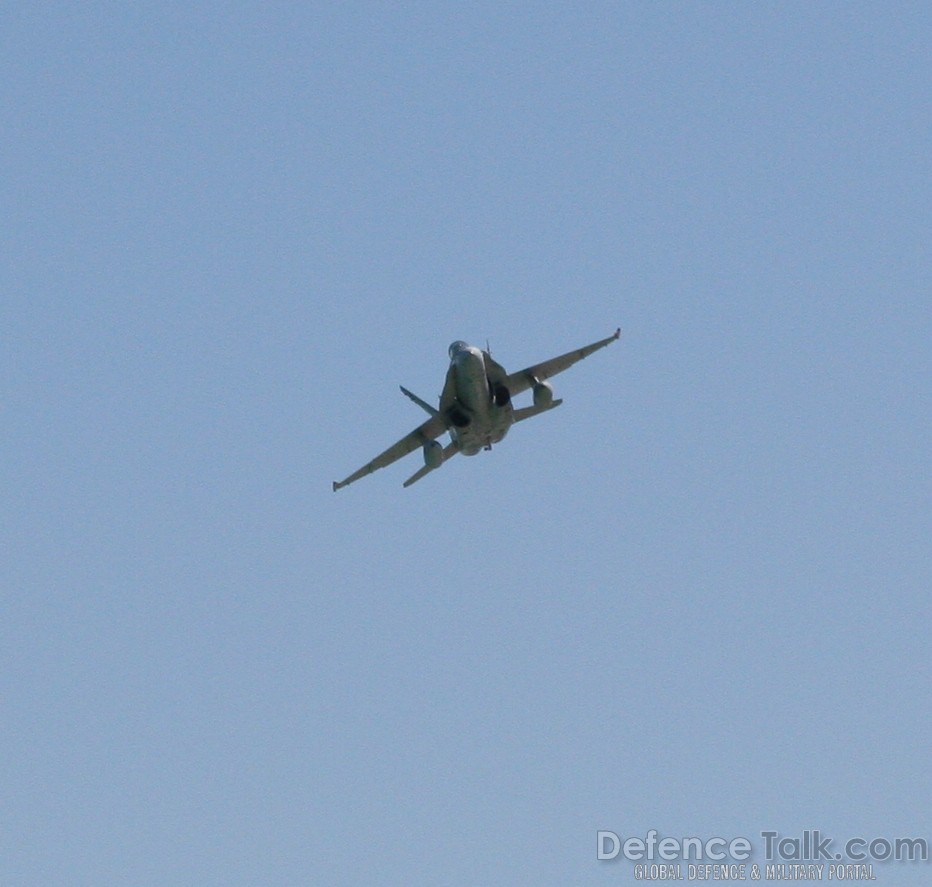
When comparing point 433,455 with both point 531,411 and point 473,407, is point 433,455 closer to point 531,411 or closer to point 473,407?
point 473,407


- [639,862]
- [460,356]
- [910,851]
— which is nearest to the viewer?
[910,851]

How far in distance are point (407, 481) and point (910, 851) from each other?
27805 millimetres

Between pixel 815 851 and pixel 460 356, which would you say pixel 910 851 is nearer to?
pixel 815 851

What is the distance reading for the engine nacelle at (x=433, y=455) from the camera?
267 ft

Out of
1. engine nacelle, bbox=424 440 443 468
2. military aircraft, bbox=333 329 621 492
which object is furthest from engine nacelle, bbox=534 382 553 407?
engine nacelle, bbox=424 440 443 468

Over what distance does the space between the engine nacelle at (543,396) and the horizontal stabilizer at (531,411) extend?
14cm

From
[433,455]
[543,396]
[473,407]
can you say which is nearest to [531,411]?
[543,396]

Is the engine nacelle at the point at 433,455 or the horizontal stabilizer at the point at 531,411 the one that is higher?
the horizontal stabilizer at the point at 531,411

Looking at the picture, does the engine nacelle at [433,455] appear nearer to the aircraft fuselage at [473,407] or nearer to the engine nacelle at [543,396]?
the aircraft fuselage at [473,407]

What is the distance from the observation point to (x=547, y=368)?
8119 cm

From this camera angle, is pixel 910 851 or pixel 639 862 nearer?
pixel 910 851

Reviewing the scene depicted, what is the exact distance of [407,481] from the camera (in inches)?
3231

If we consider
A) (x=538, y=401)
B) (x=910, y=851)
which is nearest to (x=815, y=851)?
(x=910, y=851)

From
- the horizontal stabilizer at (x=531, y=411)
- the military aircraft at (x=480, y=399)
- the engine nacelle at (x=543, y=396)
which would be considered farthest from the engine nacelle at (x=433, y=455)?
the engine nacelle at (x=543, y=396)
